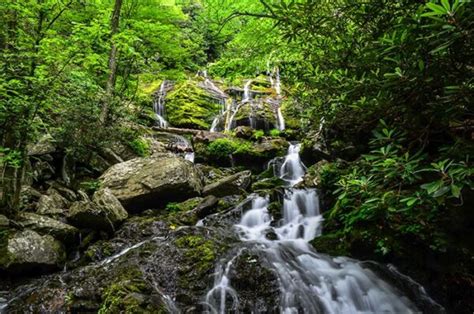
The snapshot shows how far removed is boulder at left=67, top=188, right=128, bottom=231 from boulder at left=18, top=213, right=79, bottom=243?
12.3 inches

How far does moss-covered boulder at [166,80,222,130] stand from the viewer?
17.5 m

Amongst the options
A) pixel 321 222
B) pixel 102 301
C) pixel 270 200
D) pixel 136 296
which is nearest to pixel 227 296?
pixel 136 296

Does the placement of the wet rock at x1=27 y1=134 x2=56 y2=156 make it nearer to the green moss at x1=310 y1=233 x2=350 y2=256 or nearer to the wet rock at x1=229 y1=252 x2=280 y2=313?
the wet rock at x1=229 y1=252 x2=280 y2=313

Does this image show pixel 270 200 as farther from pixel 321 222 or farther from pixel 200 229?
pixel 200 229

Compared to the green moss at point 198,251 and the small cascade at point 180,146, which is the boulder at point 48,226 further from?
the small cascade at point 180,146

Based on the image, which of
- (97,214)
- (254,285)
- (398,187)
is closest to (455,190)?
(398,187)

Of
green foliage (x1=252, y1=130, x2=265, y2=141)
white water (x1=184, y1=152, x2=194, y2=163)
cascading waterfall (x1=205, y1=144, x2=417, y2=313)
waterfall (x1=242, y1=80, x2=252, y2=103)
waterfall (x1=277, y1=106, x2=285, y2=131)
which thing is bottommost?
cascading waterfall (x1=205, y1=144, x2=417, y2=313)

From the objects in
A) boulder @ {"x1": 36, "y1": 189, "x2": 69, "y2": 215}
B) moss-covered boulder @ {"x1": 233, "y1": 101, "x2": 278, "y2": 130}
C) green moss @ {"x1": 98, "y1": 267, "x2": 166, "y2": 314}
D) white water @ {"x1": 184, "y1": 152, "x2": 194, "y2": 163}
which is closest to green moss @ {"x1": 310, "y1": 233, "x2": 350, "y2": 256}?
green moss @ {"x1": 98, "y1": 267, "x2": 166, "y2": 314}

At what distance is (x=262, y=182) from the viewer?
1055 cm

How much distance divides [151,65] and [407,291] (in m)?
10.6

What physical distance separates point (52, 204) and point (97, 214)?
4.08ft

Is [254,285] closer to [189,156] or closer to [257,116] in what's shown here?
[189,156]

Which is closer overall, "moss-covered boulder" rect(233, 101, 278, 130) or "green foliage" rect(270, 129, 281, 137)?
"green foliage" rect(270, 129, 281, 137)

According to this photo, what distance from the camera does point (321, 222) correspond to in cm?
762
